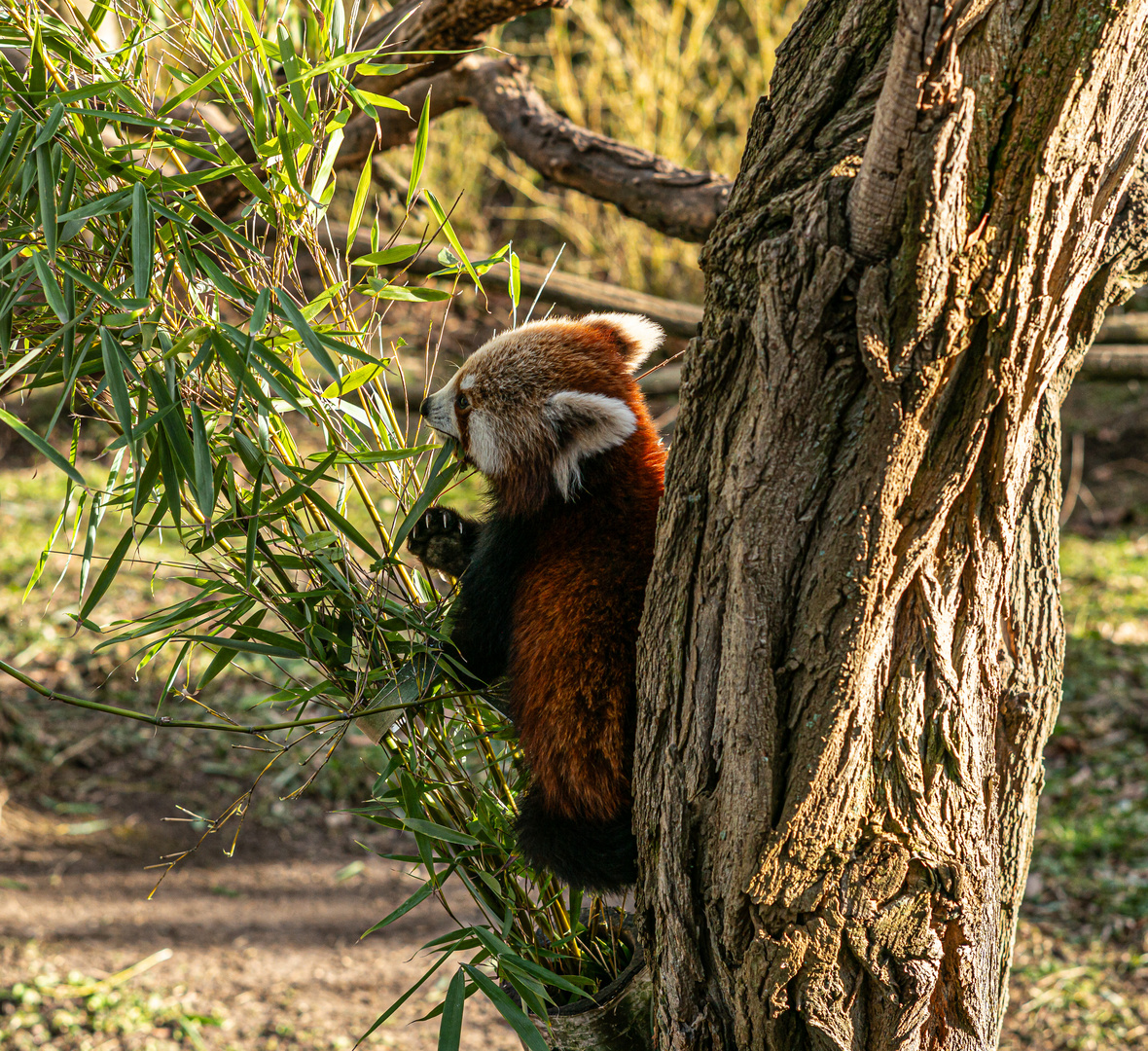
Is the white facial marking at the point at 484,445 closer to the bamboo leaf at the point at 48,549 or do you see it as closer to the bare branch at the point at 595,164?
the bamboo leaf at the point at 48,549

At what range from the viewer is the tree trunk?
3.02ft

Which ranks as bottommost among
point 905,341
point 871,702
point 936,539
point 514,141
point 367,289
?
point 871,702

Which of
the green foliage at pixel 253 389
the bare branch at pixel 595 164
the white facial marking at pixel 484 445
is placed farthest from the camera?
the bare branch at pixel 595 164

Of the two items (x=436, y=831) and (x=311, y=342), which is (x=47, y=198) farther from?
(x=436, y=831)

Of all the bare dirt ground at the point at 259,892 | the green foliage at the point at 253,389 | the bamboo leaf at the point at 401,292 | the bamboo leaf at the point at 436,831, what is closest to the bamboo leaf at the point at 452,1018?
the green foliage at the point at 253,389

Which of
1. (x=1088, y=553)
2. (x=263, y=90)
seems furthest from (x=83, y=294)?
(x=1088, y=553)

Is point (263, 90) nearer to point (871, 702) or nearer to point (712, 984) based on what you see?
point (871, 702)

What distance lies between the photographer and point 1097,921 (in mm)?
3066

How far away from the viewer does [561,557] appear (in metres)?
1.65

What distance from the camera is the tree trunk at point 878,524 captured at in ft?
3.02

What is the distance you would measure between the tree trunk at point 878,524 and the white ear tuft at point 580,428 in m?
0.44

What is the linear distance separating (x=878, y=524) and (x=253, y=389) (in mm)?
755

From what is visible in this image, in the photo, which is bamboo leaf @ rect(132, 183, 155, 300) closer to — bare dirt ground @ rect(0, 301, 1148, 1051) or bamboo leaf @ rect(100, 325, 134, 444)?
bamboo leaf @ rect(100, 325, 134, 444)

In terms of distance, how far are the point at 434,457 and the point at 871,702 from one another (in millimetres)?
894
